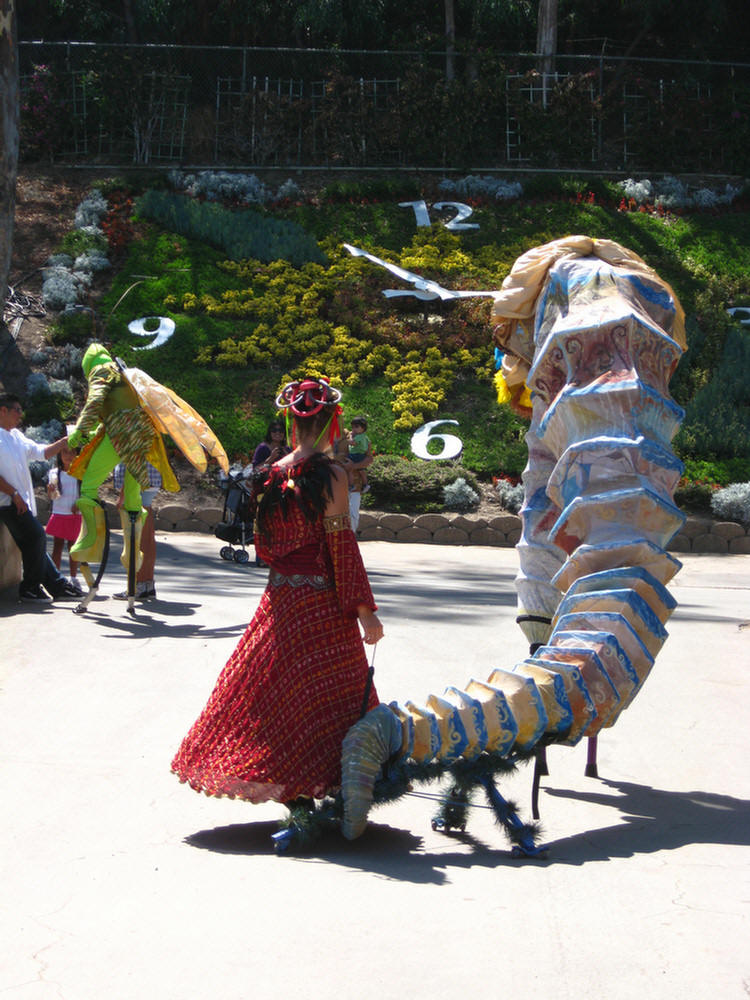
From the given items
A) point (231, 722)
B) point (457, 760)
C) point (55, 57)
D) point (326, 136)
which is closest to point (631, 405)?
point (457, 760)

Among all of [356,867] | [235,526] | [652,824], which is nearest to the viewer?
[356,867]

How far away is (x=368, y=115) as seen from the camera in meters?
26.6

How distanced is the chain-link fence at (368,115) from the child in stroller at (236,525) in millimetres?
14299

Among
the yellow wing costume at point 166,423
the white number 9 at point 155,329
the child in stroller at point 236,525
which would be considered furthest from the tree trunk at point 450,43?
the yellow wing costume at point 166,423

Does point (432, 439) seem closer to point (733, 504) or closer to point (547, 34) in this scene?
point (733, 504)

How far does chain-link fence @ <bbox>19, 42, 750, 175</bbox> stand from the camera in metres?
26.1

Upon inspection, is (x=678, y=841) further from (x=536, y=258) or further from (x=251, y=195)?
(x=251, y=195)

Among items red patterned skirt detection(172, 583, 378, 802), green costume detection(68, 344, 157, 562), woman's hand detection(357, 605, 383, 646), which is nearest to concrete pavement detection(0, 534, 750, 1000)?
red patterned skirt detection(172, 583, 378, 802)

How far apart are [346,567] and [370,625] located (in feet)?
0.83

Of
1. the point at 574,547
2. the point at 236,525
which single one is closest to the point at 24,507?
the point at 236,525

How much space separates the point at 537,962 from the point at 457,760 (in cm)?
118

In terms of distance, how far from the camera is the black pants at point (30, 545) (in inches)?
368

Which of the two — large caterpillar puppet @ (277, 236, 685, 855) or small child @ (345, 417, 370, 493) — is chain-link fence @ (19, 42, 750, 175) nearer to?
small child @ (345, 417, 370, 493)

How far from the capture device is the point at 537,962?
10.7 feet
